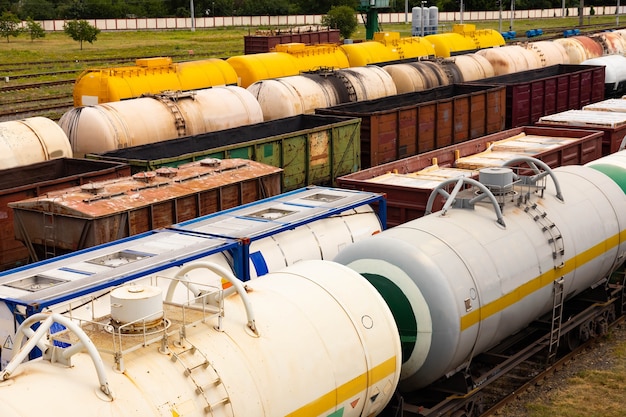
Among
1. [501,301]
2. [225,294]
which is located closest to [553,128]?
[501,301]

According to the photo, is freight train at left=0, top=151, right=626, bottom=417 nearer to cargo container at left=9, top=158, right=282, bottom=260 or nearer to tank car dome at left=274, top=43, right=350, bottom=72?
cargo container at left=9, top=158, right=282, bottom=260

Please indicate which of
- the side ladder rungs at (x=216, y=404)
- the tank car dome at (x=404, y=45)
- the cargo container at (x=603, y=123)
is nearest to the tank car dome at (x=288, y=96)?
the cargo container at (x=603, y=123)

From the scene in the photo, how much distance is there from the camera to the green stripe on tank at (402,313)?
39.8 ft

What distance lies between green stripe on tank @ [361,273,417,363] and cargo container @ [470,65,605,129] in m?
22.6

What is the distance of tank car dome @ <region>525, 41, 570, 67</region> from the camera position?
44.0 metres

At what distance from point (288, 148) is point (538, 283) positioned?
11130mm

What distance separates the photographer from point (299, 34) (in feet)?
188

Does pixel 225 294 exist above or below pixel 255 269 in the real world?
Result: above

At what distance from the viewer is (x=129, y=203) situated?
55.3 ft

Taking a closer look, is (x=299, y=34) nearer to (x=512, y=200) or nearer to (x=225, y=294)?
(x=512, y=200)

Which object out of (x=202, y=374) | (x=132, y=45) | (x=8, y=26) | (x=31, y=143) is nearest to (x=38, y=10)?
(x=8, y=26)

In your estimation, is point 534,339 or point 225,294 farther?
point 534,339

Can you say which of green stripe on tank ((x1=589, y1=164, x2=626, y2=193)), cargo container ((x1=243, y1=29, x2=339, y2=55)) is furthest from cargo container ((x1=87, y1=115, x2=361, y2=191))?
cargo container ((x1=243, y1=29, x2=339, y2=55))

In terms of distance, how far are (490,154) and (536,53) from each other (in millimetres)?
22261
